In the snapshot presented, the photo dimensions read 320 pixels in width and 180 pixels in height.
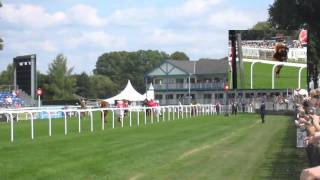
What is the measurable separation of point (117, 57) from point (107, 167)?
154m

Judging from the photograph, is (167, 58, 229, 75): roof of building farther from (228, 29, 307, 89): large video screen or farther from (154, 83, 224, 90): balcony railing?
(228, 29, 307, 89): large video screen

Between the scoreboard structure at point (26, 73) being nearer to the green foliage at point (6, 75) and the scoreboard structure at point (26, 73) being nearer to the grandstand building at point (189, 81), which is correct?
the grandstand building at point (189, 81)

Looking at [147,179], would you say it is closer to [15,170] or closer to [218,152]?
[15,170]

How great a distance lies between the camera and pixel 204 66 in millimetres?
103250

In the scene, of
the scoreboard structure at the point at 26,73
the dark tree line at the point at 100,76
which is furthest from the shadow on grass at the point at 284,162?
the dark tree line at the point at 100,76

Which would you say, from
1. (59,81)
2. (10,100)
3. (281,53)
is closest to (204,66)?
(59,81)

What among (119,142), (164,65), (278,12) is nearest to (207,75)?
(164,65)

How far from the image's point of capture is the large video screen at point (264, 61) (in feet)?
182

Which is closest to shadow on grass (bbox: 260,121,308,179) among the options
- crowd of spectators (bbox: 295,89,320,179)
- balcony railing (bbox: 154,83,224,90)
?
crowd of spectators (bbox: 295,89,320,179)

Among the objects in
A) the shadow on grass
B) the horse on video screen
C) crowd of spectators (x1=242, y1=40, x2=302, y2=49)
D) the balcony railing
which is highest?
crowd of spectators (x1=242, y1=40, x2=302, y2=49)

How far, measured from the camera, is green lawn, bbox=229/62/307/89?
57.9m

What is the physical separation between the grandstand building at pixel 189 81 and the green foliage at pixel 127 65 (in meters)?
56.0

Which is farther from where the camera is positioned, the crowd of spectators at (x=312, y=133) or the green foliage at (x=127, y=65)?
the green foliage at (x=127, y=65)

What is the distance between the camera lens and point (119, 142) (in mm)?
20875
